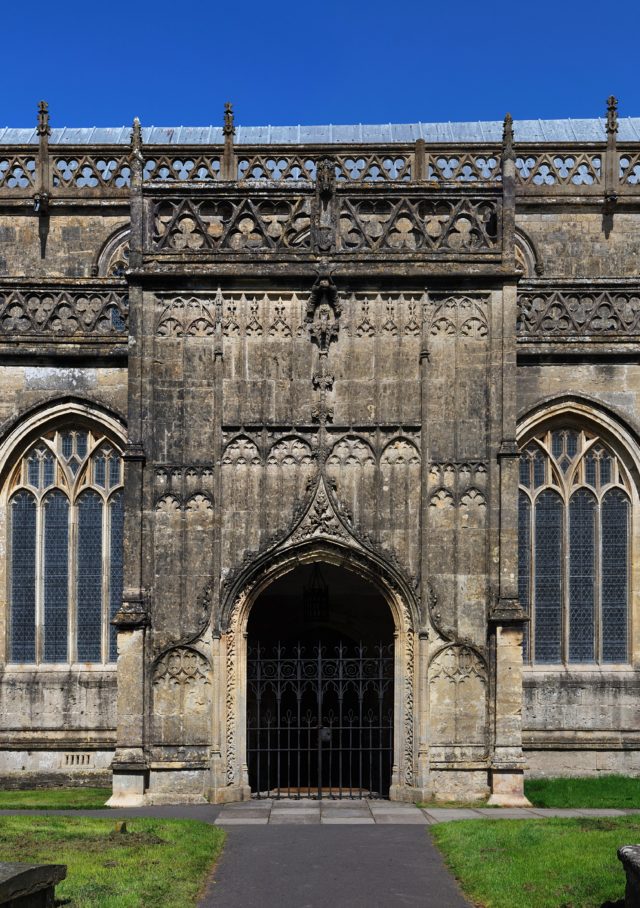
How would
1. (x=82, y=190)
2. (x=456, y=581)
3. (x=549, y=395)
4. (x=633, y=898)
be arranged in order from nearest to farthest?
(x=633, y=898)
(x=456, y=581)
(x=549, y=395)
(x=82, y=190)

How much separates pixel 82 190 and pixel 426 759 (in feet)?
43.4

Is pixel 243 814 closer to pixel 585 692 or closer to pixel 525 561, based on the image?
pixel 585 692

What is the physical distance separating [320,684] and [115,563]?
4606 mm

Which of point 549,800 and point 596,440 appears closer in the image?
point 549,800

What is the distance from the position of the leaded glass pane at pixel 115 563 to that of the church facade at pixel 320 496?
0.18ft

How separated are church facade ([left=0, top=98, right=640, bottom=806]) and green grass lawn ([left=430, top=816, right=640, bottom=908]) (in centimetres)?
282

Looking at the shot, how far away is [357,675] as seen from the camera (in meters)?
18.3

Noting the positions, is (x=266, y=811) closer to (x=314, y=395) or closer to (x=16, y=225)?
(x=314, y=395)

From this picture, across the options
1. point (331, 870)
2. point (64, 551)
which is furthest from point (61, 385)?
point (331, 870)

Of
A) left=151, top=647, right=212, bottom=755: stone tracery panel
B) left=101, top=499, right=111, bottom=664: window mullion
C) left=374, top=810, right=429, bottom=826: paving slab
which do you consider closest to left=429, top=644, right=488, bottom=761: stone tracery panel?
left=374, top=810, right=429, bottom=826: paving slab

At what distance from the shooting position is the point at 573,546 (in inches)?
797

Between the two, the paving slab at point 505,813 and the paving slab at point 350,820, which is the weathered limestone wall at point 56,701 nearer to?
the paving slab at point 350,820

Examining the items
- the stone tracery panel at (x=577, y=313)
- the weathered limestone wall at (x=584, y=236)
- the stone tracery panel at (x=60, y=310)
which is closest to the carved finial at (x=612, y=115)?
the weathered limestone wall at (x=584, y=236)

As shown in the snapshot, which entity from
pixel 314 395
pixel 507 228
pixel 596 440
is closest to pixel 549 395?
pixel 596 440
